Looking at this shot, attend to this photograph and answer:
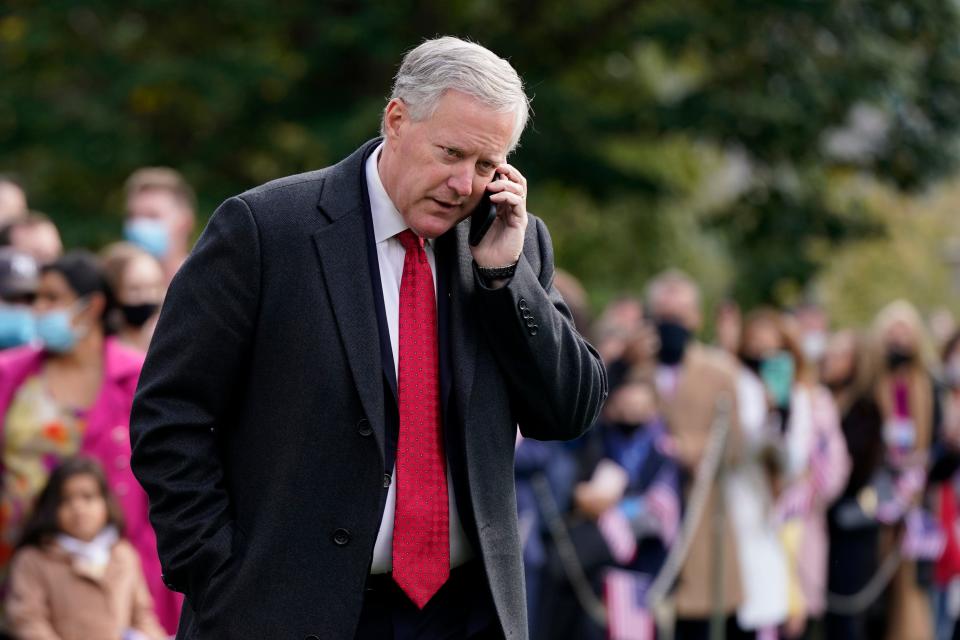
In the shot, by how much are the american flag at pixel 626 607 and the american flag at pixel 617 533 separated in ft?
0.33

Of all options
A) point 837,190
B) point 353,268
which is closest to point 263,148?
point 837,190

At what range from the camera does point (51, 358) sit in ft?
22.2

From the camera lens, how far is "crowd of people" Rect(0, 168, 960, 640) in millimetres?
6496

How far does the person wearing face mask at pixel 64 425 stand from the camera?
660 centimetres

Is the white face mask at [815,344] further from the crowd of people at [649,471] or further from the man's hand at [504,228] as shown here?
the man's hand at [504,228]

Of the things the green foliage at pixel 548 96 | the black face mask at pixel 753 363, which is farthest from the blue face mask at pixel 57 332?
the green foliage at pixel 548 96

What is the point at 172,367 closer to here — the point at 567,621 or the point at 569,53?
the point at 567,621

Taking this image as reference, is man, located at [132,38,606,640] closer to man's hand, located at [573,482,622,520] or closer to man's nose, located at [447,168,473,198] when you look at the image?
man's nose, located at [447,168,473,198]

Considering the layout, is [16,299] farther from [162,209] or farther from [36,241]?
[162,209]

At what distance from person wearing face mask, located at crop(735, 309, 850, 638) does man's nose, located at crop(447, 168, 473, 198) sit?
21.8 feet

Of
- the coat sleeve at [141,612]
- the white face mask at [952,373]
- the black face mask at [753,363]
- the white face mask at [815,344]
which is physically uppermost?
the coat sleeve at [141,612]

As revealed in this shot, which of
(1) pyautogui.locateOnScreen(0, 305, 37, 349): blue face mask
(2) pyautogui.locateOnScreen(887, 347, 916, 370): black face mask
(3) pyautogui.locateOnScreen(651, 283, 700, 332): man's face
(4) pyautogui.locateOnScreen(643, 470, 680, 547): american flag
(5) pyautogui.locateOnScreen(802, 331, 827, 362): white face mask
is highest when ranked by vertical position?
(1) pyautogui.locateOnScreen(0, 305, 37, 349): blue face mask

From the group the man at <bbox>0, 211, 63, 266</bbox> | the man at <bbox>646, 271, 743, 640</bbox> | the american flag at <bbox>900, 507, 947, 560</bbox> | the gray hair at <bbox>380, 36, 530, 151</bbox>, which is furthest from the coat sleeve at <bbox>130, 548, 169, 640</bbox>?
the american flag at <bbox>900, 507, 947, 560</bbox>

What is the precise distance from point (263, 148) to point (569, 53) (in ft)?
10.1
